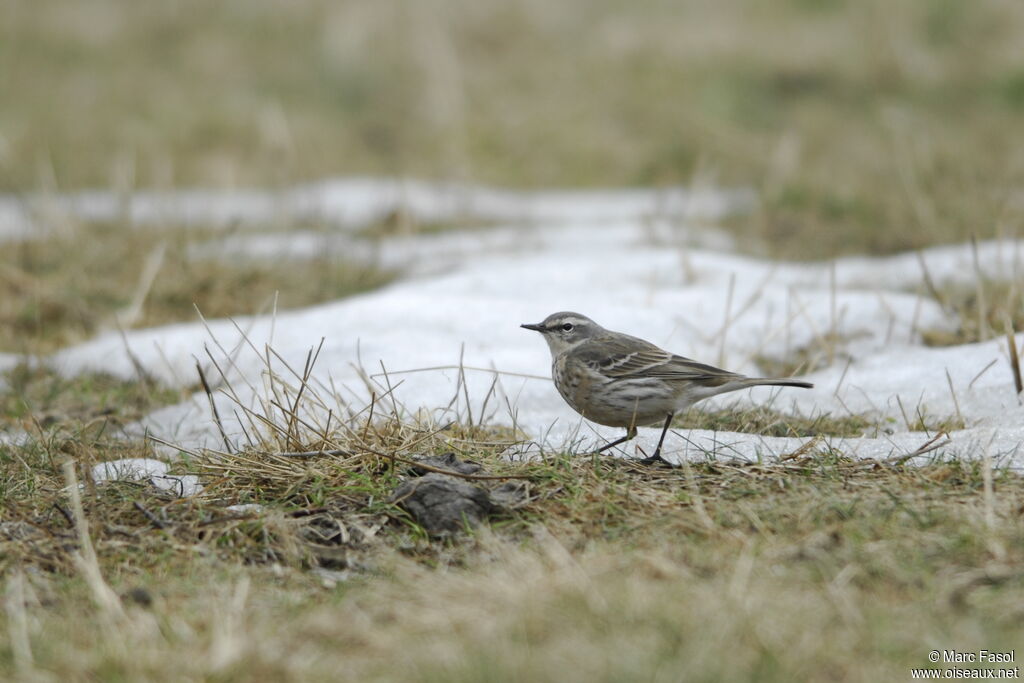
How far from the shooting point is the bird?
4.50m

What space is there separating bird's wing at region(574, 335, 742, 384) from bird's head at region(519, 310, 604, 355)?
230mm

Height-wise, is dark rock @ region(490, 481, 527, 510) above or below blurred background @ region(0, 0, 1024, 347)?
below

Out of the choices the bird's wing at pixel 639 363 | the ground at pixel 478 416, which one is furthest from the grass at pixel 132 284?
the bird's wing at pixel 639 363

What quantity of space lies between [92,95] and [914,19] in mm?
10495

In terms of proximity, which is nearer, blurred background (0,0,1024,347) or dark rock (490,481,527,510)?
dark rock (490,481,527,510)

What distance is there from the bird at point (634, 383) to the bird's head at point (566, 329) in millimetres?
286

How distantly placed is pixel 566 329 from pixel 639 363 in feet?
2.07

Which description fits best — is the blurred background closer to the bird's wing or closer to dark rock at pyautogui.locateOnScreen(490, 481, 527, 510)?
the bird's wing

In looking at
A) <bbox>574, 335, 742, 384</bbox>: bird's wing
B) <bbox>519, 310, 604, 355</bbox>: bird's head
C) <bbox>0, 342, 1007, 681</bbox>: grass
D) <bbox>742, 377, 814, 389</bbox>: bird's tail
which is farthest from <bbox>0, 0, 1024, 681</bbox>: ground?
<bbox>519, 310, 604, 355</bbox>: bird's head

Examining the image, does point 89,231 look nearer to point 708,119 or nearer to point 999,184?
point 708,119

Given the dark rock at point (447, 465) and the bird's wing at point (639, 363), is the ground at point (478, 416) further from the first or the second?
the bird's wing at point (639, 363)

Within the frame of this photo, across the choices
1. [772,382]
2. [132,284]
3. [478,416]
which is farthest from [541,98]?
[772,382]

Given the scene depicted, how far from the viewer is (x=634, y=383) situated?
14.8 ft

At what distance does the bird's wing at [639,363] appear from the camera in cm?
459
